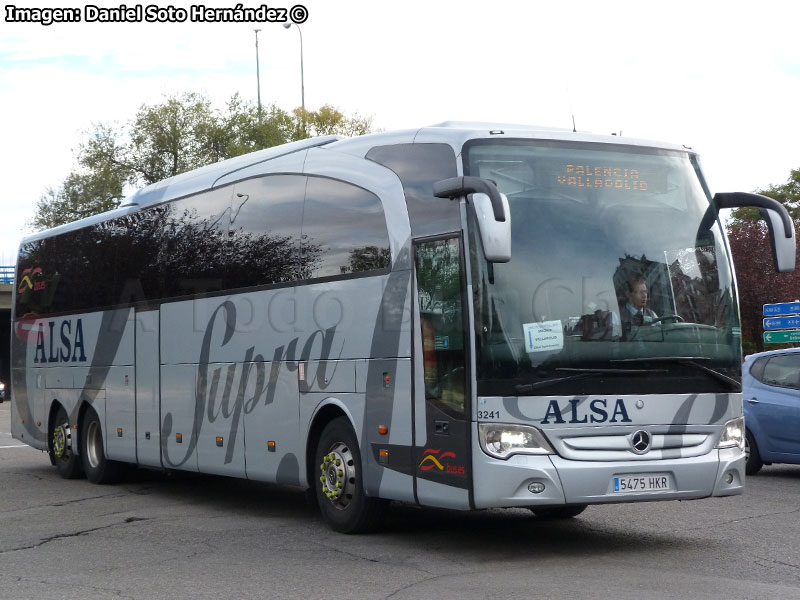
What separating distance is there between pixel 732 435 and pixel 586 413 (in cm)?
148

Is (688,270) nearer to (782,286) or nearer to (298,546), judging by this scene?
(298,546)

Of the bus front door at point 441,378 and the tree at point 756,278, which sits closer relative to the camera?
the bus front door at point 441,378

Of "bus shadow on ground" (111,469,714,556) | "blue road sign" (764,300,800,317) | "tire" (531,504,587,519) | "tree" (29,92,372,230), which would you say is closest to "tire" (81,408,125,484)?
"bus shadow on ground" (111,469,714,556)

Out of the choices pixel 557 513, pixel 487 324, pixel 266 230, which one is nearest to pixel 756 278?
pixel 557 513

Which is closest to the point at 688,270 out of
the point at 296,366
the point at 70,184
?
the point at 296,366

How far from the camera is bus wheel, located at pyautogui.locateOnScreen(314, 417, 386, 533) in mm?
10352

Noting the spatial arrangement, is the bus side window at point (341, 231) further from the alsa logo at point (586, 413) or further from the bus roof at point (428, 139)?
the alsa logo at point (586, 413)

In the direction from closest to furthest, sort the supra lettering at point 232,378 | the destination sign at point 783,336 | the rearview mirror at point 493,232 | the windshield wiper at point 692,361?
the rearview mirror at point 493,232, the windshield wiper at point 692,361, the supra lettering at point 232,378, the destination sign at point 783,336

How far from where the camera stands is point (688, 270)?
9.59m

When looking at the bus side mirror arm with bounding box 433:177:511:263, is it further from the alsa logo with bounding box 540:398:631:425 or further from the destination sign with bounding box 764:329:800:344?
the destination sign with bounding box 764:329:800:344

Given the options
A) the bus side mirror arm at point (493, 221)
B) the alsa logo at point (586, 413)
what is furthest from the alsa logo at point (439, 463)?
the bus side mirror arm at point (493, 221)

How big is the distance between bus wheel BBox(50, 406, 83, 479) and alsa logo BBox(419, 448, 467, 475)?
29.2 feet

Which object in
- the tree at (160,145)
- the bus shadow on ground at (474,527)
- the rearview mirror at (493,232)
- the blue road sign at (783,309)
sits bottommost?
the bus shadow on ground at (474,527)

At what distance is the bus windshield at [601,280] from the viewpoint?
8.95 meters
